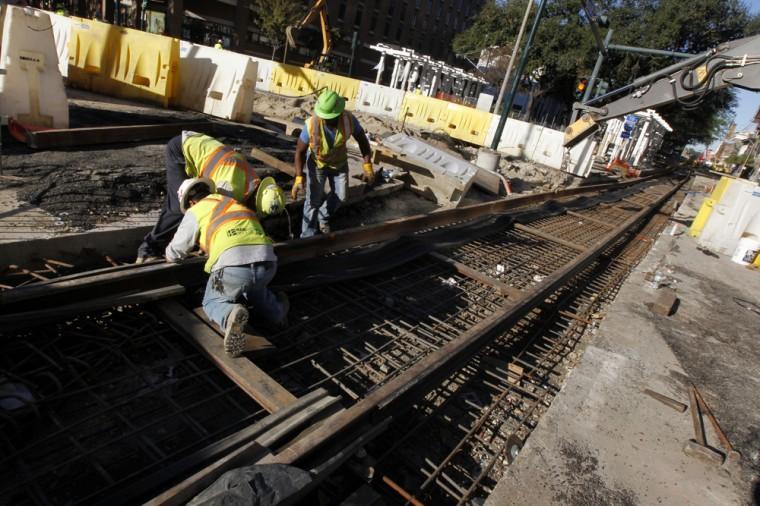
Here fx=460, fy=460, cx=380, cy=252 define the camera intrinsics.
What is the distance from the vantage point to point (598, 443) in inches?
123

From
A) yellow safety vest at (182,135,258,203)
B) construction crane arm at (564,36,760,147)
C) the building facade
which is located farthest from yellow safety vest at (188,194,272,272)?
the building facade

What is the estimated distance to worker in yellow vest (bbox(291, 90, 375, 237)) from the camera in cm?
520

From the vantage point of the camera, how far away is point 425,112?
2061 cm

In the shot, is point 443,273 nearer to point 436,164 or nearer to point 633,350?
point 633,350

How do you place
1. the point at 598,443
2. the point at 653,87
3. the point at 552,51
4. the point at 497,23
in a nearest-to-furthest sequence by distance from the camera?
the point at 598,443 → the point at 653,87 → the point at 552,51 → the point at 497,23

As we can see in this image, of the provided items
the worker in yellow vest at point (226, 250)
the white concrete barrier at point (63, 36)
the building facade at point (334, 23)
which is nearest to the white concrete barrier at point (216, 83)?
the white concrete barrier at point (63, 36)

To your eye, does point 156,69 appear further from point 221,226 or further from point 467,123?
point 467,123

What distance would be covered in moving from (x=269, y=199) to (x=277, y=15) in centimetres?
3818

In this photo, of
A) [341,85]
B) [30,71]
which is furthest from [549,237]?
[341,85]

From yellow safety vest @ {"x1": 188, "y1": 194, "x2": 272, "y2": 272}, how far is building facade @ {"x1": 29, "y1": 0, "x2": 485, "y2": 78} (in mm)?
26812

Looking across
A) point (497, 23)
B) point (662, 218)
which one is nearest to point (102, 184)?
point (662, 218)

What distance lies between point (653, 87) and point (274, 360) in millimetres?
10311

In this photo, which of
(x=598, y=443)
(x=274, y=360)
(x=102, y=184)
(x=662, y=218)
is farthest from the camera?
(x=662, y=218)

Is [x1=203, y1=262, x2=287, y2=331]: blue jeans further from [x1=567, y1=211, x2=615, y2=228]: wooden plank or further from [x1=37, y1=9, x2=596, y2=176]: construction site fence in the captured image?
[x1=567, y1=211, x2=615, y2=228]: wooden plank
